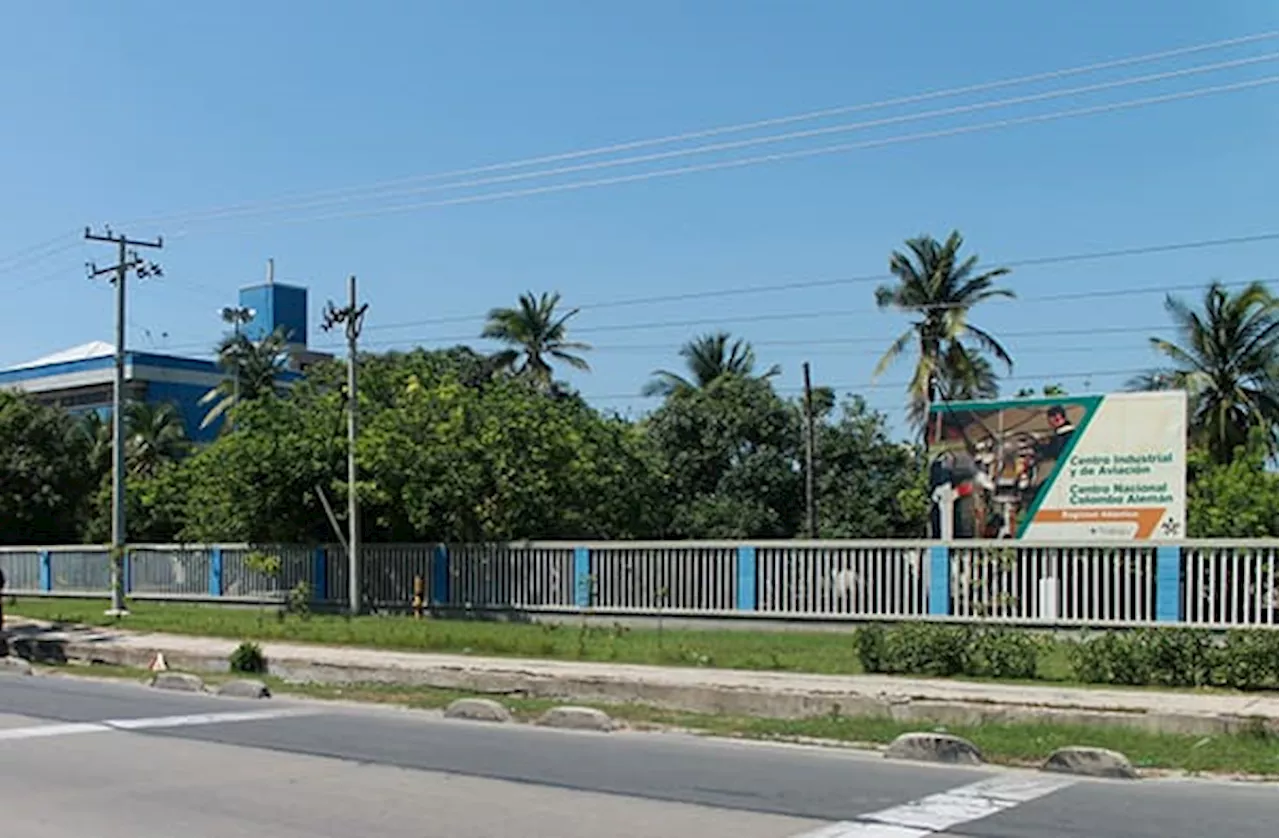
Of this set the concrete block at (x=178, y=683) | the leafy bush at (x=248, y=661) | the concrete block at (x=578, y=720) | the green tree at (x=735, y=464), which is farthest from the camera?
the green tree at (x=735, y=464)

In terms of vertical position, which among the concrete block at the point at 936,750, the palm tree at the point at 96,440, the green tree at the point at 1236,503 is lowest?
the concrete block at the point at 936,750

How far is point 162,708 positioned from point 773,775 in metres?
8.01

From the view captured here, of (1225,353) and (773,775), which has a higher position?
(1225,353)

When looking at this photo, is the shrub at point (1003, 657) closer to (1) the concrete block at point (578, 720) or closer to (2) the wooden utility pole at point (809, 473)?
(1) the concrete block at point (578, 720)

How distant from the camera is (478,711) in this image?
597 inches

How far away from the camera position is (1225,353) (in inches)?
1724

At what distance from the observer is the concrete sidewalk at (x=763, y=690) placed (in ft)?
44.0

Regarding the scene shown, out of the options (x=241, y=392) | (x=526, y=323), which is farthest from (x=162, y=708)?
(x=241, y=392)

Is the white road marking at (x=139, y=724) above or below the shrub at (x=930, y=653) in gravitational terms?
below

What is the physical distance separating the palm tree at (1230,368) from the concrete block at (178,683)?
3436cm

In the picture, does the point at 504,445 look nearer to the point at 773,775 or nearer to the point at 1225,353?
the point at 773,775

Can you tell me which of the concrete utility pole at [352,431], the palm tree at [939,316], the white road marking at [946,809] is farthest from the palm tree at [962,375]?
the white road marking at [946,809]

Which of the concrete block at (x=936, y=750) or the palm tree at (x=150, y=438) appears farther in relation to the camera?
the palm tree at (x=150, y=438)

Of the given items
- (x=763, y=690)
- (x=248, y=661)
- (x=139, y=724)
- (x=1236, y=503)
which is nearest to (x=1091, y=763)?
(x=763, y=690)
